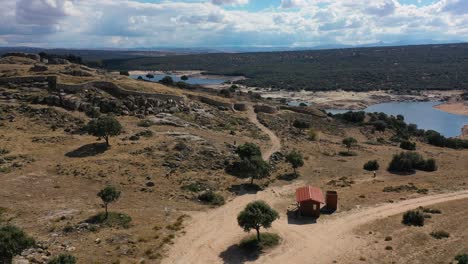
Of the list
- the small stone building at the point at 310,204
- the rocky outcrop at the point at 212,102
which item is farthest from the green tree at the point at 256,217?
the rocky outcrop at the point at 212,102

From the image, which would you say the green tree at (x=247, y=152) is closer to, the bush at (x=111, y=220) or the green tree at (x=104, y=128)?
the green tree at (x=104, y=128)

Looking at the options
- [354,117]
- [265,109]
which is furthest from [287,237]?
[354,117]

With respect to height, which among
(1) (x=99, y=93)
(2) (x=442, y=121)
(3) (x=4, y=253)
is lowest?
(2) (x=442, y=121)

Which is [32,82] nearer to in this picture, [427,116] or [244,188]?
[244,188]

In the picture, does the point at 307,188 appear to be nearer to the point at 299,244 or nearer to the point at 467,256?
the point at 299,244

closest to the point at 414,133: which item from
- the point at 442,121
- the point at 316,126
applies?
the point at 316,126

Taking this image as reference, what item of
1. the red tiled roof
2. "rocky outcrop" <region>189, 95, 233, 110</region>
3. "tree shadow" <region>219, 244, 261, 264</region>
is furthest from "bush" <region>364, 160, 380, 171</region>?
"rocky outcrop" <region>189, 95, 233, 110</region>
